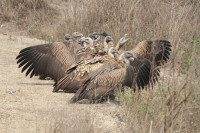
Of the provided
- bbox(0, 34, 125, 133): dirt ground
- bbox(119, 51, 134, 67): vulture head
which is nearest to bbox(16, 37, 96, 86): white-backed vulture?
bbox(0, 34, 125, 133): dirt ground

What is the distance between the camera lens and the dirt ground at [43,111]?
604 cm

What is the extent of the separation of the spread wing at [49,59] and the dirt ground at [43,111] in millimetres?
254

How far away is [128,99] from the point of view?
721cm

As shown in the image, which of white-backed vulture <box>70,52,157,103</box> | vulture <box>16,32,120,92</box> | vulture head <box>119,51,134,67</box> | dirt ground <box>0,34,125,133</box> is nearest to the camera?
dirt ground <box>0,34,125,133</box>

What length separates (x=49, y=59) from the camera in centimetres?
1004

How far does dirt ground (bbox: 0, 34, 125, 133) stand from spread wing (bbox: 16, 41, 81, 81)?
25 centimetres

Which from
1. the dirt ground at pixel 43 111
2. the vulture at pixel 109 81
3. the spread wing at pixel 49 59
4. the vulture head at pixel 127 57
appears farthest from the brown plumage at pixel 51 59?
the vulture at pixel 109 81

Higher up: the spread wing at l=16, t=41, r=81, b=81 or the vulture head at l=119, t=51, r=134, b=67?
the vulture head at l=119, t=51, r=134, b=67

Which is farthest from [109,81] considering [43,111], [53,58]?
[53,58]

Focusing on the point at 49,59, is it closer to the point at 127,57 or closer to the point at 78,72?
the point at 78,72

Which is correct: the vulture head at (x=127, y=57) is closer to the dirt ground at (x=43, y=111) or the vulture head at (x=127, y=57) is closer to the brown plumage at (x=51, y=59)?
the dirt ground at (x=43, y=111)

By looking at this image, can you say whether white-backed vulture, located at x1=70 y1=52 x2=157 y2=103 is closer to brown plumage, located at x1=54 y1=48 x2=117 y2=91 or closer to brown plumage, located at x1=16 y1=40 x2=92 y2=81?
brown plumage, located at x1=54 y1=48 x2=117 y2=91

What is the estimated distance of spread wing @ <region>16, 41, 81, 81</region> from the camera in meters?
9.88

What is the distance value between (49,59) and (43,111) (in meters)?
3.11
